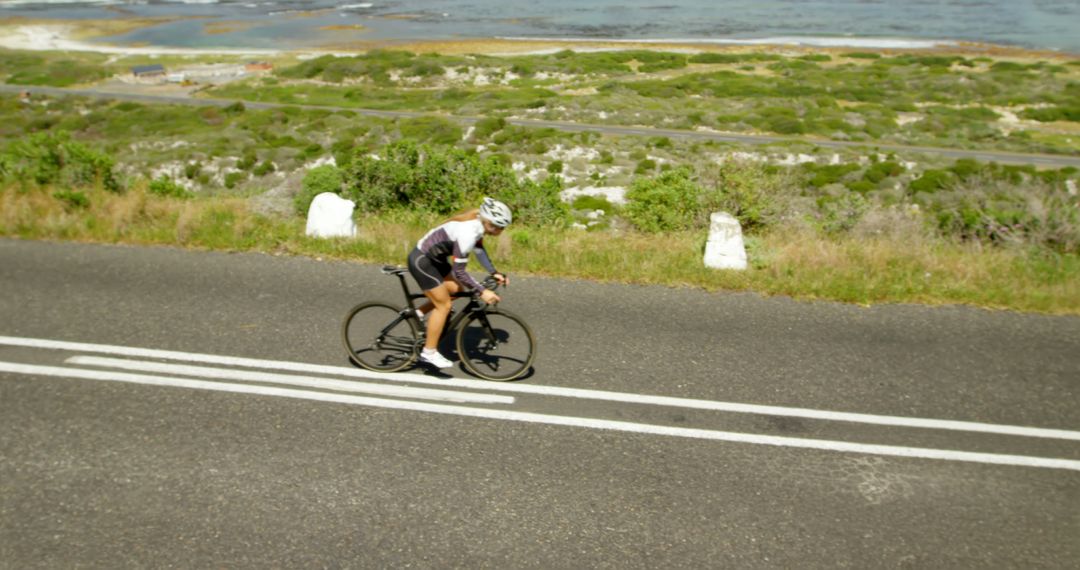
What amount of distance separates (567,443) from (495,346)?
4.82ft

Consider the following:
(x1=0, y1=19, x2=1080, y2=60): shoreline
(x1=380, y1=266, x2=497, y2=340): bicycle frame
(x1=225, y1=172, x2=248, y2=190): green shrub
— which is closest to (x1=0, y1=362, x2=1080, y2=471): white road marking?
(x1=380, y1=266, x2=497, y2=340): bicycle frame

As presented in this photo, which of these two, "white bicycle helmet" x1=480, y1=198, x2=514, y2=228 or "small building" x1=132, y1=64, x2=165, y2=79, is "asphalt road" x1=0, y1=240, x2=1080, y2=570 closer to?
"white bicycle helmet" x1=480, y1=198, x2=514, y2=228

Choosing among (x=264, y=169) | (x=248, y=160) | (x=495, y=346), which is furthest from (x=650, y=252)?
(x=248, y=160)

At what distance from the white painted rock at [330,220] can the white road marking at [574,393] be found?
3.54 m

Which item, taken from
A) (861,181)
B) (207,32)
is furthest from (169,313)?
(207,32)

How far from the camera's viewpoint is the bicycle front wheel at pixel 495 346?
731 centimetres

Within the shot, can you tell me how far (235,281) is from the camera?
9.49m

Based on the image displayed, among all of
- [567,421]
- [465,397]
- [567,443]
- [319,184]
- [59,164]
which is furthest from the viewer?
[319,184]

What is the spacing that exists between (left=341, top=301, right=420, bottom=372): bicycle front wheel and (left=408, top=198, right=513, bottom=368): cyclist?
180 millimetres

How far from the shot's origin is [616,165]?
Answer: 52031 mm

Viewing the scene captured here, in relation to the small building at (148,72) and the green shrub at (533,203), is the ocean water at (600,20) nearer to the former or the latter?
the small building at (148,72)

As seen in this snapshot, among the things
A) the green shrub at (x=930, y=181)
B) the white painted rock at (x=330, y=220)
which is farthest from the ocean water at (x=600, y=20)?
the white painted rock at (x=330, y=220)

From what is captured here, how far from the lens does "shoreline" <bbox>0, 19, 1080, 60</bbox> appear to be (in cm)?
10700

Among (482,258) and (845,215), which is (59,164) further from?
(845,215)
